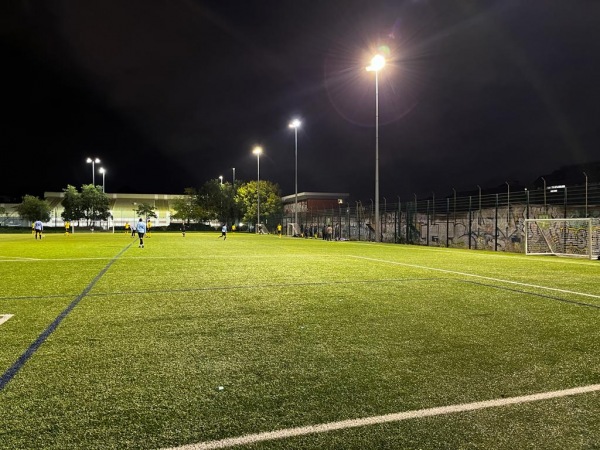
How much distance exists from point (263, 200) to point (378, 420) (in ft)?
223

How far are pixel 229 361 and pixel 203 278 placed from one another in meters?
6.79

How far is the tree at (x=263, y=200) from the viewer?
6912 centimetres

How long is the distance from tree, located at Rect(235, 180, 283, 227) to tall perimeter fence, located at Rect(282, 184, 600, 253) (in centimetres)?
2937

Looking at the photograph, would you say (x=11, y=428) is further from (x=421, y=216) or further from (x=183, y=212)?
(x=183, y=212)

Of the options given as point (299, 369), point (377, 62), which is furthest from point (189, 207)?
point (299, 369)

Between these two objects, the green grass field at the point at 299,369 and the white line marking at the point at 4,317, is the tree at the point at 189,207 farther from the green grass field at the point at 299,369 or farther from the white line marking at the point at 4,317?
the white line marking at the point at 4,317

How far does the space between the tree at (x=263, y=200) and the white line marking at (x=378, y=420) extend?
63549 millimetres

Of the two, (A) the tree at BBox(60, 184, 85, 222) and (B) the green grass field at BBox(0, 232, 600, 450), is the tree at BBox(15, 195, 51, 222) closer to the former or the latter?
(A) the tree at BBox(60, 184, 85, 222)

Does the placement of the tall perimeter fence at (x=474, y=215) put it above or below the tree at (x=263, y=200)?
below

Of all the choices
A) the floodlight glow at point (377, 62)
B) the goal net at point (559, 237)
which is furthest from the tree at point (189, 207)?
the goal net at point (559, 237)

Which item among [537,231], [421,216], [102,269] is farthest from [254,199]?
[102,269]

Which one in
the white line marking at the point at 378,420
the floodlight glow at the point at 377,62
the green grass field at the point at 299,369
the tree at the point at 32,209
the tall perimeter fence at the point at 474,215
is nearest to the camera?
the white line marking at the point at 378,420

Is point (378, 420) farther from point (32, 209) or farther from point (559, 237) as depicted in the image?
point (32, 209)

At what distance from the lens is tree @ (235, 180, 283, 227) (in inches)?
2721
